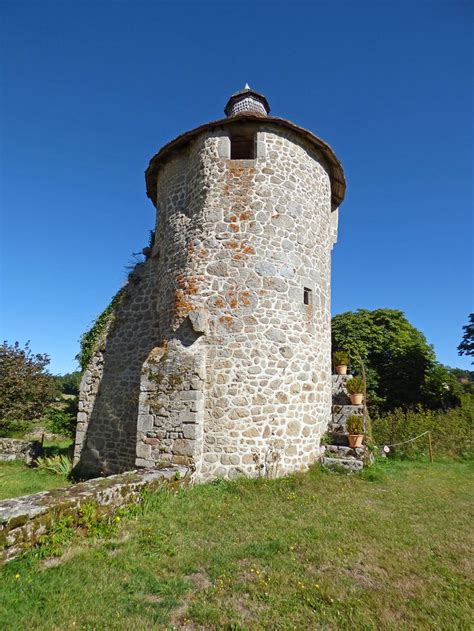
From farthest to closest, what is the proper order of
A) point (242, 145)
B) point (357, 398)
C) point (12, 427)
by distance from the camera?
point (12, 427), point (242, 145), point (357, 398)

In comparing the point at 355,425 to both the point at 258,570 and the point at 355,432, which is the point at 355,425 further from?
the point at 258,570

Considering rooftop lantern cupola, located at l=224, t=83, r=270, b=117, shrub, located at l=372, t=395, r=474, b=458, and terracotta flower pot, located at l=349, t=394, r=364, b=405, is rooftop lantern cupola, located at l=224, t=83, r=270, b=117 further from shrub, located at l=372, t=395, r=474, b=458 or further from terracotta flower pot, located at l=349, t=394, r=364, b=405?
shrub, located at l=372, t=395, r=474, b=458

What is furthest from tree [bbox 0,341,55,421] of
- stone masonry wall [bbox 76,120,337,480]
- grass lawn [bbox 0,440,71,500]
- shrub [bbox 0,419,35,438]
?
stone masonry wall [bbox 76,120,337,480]

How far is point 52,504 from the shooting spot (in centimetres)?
447

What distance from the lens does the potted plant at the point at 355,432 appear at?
8.51m

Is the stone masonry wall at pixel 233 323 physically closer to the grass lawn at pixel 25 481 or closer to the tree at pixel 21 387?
the grass lawn at pixel 25 481

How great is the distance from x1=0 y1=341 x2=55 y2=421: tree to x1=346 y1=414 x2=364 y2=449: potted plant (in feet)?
46.0

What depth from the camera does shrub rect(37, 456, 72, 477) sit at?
10.2 meters

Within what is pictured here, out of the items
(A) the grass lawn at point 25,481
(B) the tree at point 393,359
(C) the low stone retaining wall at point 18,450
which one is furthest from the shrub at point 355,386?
(C) the low stone retaining wall at point 18,450

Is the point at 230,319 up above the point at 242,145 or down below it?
below

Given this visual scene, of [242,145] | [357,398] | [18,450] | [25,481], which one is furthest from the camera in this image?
[18,450]

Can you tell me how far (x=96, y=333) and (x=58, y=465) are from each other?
396cm

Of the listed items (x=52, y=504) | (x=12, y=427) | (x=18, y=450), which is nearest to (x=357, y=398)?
(x=52, y=504)

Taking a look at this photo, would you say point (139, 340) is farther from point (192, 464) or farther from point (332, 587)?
point (332, 587)
